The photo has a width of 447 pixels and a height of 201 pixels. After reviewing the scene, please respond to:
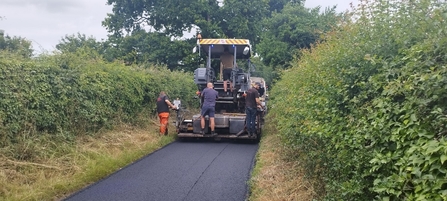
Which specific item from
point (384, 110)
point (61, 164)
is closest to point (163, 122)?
point (61, 164)

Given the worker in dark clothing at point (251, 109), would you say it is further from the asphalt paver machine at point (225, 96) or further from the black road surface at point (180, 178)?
the black road surface at point (180, 178)

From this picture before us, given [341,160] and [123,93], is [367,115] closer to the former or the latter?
[341,160]

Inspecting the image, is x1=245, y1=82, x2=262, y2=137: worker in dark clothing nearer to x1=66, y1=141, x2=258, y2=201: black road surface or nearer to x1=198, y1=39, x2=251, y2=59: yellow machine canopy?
x1=66, y1=141, x2=258, y2=201: black road surface

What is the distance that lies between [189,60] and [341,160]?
77.8 feet

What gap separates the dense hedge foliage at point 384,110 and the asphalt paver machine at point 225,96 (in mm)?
5749

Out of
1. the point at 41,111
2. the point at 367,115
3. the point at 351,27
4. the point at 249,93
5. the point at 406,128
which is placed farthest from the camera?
the point at 249,93

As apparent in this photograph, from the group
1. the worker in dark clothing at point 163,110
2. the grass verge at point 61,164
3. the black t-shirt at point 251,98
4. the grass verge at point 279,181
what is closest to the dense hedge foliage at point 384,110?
the grass verge at point 279,181

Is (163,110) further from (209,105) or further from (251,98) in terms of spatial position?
(251,98)

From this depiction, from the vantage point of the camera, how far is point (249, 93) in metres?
11.4

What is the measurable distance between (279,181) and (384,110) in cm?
301


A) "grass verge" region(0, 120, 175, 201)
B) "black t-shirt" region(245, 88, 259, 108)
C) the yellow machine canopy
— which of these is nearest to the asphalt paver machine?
the yellow machine canopy

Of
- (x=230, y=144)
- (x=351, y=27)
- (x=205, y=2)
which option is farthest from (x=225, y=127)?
(x=205, y=2)

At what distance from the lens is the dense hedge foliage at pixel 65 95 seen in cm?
678

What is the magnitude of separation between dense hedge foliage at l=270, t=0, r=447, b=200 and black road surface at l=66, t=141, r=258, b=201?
1.56 metres
